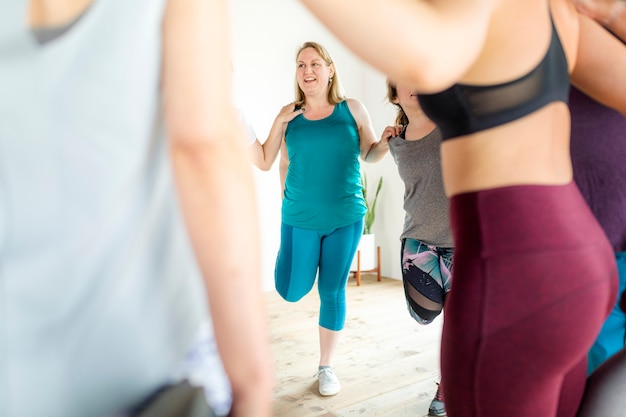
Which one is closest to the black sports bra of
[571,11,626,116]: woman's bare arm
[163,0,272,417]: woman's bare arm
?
[571,11,626,116]: woman's bare arm

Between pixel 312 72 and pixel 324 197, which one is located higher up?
pixel 312 72

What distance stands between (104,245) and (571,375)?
0.87 m

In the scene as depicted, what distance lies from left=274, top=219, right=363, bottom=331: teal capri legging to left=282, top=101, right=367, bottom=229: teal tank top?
0.18 feet

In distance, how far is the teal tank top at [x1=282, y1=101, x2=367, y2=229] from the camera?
3.00 m

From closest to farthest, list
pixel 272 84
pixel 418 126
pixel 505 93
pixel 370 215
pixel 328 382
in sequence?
pixel 505 93 → pixel 418 126 → pixel 328 382 → pixel 272 84 → pixel 370 215

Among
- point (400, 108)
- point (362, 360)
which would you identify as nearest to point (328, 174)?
point (400, 108)

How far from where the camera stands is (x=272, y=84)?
553 centimetres

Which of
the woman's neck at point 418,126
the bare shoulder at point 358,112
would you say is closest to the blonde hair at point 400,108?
the woman's neck at point 418,126

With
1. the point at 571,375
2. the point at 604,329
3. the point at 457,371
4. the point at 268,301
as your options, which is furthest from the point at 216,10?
the point at 268,301

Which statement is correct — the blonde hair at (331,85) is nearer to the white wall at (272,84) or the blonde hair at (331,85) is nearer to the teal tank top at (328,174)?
the teal tank top at (328,174)

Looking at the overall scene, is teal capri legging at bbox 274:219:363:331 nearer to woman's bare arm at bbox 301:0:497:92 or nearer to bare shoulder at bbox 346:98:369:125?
bare shoulder at bbox 346:98:369:125

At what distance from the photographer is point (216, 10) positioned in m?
0.54

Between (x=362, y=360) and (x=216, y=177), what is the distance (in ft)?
10.2

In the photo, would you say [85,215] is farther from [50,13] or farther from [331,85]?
[331,85]
